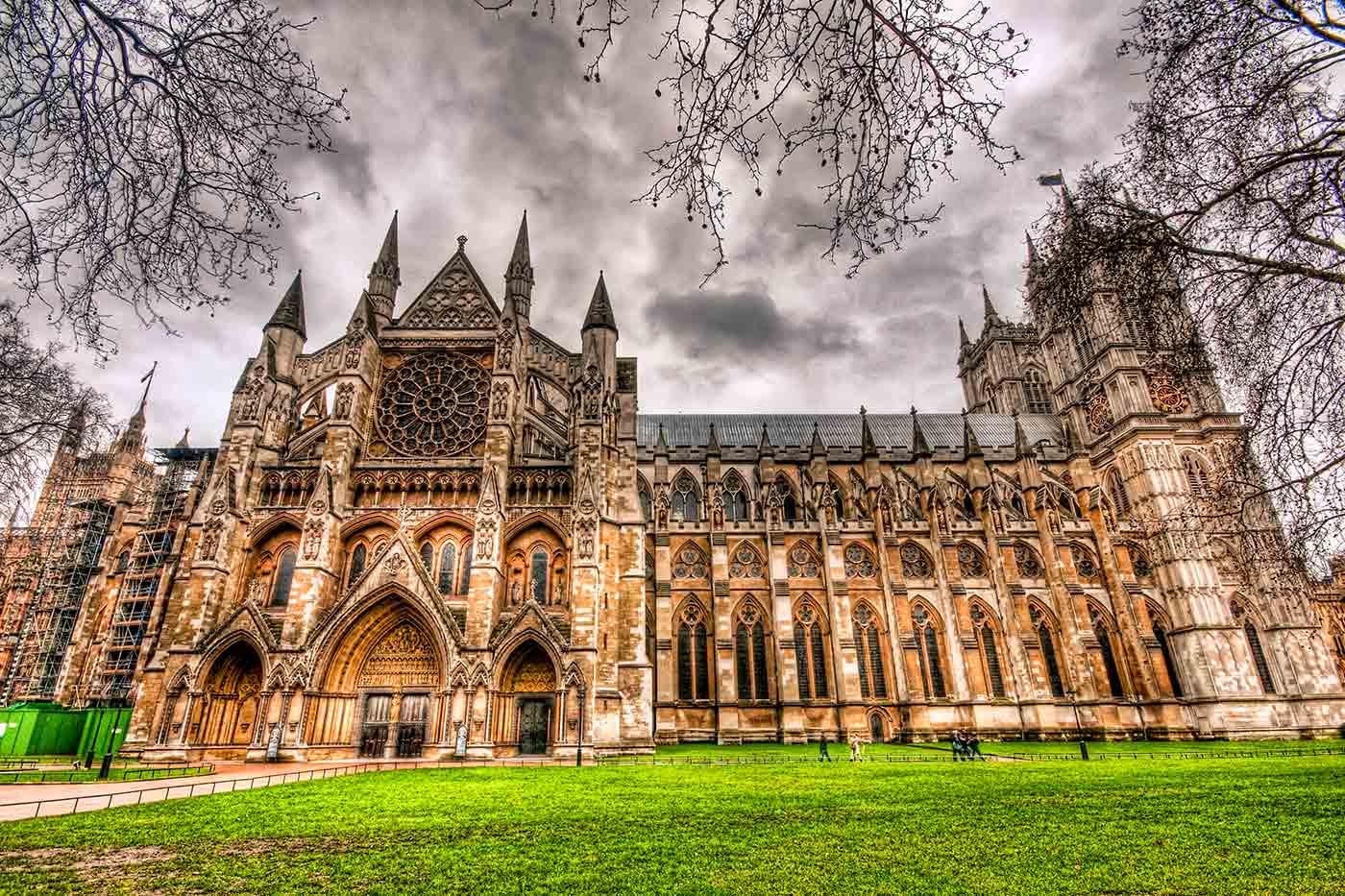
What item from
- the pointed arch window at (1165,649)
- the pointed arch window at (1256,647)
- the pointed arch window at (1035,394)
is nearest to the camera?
the pointed arch window at (1256,647)

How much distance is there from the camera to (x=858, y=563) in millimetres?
36500

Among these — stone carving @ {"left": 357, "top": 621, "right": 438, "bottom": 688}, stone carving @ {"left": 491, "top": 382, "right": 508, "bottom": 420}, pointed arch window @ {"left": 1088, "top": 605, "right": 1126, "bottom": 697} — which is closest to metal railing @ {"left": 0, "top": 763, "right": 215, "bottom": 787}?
stone carving @ {"left": 357, "top": 621, "right": 438, "bottom": 688}

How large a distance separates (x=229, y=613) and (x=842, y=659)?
1066 inches

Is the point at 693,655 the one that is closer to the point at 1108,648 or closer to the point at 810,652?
the point at 810,652

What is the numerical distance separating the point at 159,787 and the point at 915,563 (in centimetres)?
3348

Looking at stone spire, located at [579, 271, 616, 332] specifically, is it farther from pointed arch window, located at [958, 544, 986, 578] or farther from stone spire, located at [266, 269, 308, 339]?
pointed arch window, located at [958, 544, 986, 578]

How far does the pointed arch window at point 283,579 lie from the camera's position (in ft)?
82.3

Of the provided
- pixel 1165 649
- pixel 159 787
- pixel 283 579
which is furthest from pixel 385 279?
pixel 1165 649

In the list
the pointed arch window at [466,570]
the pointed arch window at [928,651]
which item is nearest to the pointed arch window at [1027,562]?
the pointed arch window at [928,651]

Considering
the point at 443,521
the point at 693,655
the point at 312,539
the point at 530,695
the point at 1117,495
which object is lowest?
the point at 530,695

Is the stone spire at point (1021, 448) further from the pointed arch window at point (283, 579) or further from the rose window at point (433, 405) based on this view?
the pointed arch window at point (283, 579)

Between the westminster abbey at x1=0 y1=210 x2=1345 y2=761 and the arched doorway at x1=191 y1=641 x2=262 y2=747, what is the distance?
0.10 m

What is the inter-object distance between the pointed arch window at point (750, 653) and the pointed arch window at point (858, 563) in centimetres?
577

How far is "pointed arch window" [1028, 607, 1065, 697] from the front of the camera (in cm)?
3369
